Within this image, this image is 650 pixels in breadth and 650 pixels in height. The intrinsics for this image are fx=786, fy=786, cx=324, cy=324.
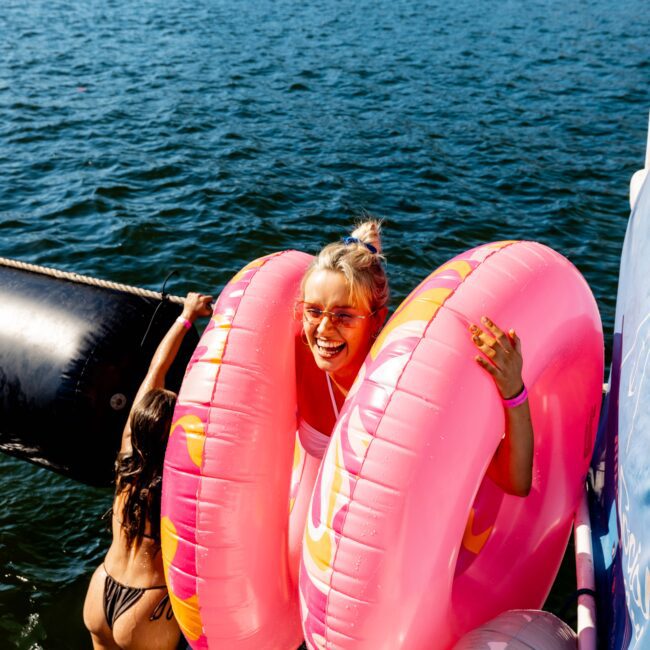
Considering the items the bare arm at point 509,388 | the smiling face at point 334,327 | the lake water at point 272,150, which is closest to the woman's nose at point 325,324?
the smiling face at point 334,327

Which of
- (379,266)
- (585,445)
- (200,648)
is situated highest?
(379,266)

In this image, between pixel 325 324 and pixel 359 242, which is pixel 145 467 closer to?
pixel 325 324

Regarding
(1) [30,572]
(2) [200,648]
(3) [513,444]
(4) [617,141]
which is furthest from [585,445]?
(4) [617,141]

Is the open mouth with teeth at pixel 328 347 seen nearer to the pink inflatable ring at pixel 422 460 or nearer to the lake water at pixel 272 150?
the pink inflatable ring at pixel 422 460

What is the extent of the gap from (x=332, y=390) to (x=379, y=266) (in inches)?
28.0

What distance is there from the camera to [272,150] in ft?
39.3

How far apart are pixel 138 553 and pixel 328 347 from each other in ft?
4.83

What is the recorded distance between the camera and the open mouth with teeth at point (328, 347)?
3562 mm

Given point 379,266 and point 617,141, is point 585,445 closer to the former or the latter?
point 379,266

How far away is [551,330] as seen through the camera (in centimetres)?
354

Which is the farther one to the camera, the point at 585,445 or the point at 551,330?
the point at 585,445

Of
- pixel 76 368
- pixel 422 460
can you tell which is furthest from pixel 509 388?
pixel 76 368

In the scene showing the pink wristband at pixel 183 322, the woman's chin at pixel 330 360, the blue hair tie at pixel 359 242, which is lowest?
the pink wristband at pixel 183 322

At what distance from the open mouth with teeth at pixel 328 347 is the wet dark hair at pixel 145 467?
2.89 feet
